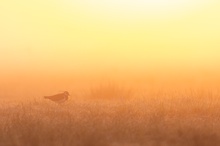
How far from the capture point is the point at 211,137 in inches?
389

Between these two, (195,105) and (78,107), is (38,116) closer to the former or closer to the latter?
(78,107)

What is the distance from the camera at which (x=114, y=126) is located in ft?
34.5

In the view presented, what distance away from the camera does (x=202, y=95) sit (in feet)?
55.2

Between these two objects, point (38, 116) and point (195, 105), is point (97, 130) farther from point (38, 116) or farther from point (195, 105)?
point (195, 105)

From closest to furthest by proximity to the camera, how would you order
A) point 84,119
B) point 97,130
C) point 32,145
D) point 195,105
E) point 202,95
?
point 32,145 < point 97,130 < point 84,119 < point 195,105 < point 202,95

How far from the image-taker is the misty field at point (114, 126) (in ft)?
31.9

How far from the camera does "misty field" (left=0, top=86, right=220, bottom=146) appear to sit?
31.9ft

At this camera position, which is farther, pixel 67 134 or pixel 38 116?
pixel 38 116

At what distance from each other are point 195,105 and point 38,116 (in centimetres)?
481

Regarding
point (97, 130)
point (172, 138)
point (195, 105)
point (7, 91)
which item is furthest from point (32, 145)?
point (7, 91)

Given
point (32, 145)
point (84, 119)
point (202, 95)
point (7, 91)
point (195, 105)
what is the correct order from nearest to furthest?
1. point (32, 145)
2. point (84, 119)
3. point (195, 105)
4. point (202, 95)
5. point (7, 91)

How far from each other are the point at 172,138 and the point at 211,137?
2.72 ft

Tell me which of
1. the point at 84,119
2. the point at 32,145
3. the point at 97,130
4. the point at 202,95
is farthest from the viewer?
the point at 202,95

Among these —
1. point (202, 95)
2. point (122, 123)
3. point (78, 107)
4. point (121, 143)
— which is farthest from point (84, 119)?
point (202, 95)
